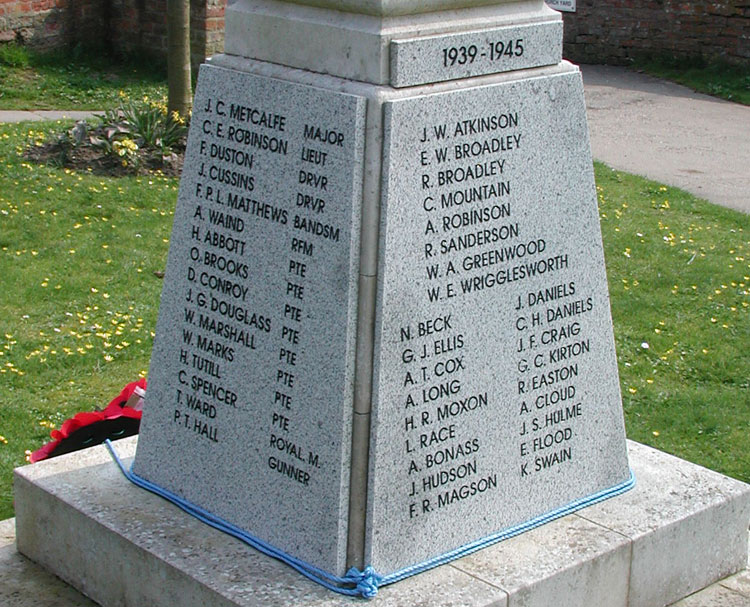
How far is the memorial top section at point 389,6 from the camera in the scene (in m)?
3.39

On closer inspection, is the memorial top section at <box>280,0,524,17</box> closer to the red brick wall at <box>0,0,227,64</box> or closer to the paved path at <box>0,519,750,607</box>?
the paved path at <box>0,519,750,607</box>

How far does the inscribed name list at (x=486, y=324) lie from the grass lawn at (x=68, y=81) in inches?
356

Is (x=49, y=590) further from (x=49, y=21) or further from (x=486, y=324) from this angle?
(x=49, y=21)

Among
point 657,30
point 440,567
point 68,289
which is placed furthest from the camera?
point 657,30

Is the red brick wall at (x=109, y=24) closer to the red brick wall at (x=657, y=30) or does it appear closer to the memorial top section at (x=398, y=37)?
the red brick wall at (x=657, y=30)

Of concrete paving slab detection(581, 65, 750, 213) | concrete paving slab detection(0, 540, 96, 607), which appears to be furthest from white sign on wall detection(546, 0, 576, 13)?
concrete paving slab detection(0, 540, 96, 607)

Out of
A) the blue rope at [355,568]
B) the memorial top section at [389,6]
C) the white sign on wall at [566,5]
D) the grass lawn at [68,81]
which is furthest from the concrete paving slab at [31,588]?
the grass lawn at [68,81]

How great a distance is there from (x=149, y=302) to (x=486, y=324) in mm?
3902

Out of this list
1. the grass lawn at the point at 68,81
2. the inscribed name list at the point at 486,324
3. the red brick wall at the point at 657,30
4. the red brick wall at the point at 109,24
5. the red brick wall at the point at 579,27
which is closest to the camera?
the inscribed name list at the point at 486,324

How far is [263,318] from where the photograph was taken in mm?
3760

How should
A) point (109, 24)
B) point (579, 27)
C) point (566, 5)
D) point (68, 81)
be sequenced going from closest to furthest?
point (566, 5) → point (68, 81) → point (109, 24) → point (579, 27)

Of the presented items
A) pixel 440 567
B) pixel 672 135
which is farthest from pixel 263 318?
pixel 672 135

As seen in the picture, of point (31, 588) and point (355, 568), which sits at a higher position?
point (355, 568)

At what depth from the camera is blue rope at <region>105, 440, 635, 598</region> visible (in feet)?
11.6
